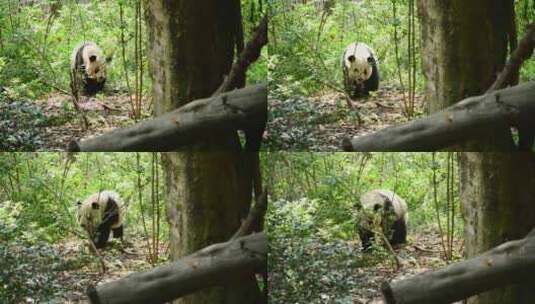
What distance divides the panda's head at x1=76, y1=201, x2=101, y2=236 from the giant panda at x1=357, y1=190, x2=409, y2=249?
1312 millimetres

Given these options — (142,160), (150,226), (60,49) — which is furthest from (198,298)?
(60,49)

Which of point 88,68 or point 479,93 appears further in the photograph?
point 88,68

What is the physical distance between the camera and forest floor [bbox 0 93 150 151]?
416 cm

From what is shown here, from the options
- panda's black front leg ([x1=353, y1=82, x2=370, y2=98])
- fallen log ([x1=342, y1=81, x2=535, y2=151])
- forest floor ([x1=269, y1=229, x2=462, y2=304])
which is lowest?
forest floor ([x1=269, y1=229, x2=462, y2=304])

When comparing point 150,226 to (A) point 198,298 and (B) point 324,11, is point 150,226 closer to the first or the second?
(A) point 198,298

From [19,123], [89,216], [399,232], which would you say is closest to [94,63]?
[19,123]

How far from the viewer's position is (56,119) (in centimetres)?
418

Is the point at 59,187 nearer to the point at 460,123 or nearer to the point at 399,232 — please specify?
the point at 399,232

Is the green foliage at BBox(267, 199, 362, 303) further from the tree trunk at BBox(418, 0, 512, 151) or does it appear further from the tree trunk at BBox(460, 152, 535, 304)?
the tree trunk at BBox(418, 0, 512, 151)

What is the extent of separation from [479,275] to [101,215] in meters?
1.88

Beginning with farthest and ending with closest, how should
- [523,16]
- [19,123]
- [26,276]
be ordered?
1. [26,276]
2. [19,123]
3. [523,16]

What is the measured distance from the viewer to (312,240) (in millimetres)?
4387

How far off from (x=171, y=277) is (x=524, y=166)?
1.80 metres

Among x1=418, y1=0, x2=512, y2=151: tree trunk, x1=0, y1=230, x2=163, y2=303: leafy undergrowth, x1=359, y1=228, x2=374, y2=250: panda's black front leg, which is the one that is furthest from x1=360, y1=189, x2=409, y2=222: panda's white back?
x1=0, y1=230, x2=163, y2=303: leafy undergrowth
